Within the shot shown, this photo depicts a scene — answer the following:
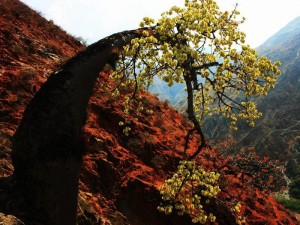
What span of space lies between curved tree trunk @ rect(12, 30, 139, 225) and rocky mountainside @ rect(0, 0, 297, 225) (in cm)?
35

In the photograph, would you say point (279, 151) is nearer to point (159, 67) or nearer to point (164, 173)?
point (164, 173)

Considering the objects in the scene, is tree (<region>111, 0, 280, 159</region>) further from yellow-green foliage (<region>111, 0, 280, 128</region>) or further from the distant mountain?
the distant mountain

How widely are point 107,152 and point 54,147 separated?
19.6ft

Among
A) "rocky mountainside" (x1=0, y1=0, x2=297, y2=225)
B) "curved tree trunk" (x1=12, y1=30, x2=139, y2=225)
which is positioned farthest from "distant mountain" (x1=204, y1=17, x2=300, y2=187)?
"curved tree trunk" (x1=12, y1=30, x2=139, y2=225)

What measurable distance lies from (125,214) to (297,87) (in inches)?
4182

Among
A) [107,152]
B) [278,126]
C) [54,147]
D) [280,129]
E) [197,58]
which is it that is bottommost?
[54,147]

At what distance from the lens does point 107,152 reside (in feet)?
39.7

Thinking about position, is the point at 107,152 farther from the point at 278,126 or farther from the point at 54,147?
the point at 278,126

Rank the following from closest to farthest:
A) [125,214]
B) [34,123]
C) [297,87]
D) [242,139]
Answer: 1. [34,123]
2. [125,214]
3. [242,139]
4. [297,87]

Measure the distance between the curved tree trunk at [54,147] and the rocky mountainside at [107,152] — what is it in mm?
351

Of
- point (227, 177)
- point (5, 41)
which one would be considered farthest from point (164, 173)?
point (5, 41)

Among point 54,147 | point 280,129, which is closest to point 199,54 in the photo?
point 54,147

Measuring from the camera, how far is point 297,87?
10450 centimetres

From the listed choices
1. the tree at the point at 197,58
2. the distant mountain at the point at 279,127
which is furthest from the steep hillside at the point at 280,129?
the tree at the point at 197,58
